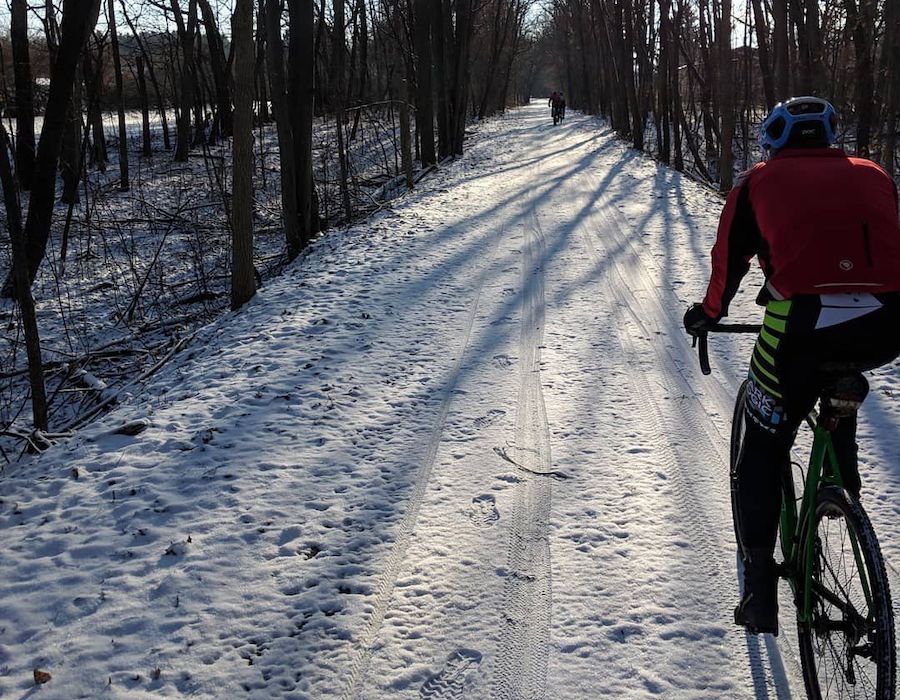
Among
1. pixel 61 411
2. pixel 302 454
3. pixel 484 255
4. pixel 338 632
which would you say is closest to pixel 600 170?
pixel 484 255

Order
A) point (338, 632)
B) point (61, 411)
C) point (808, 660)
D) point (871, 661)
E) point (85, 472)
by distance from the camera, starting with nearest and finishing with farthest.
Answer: point (871, 661) < point (808, 660) < point (338, 632) < point (85, 472) < point (61, 411)

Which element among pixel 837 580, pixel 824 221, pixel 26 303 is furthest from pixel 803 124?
pixel 26 303

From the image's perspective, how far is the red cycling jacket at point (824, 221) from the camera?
236 centimetres

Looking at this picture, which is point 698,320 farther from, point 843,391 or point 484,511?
point 484,511

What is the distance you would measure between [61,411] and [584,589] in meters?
6.80

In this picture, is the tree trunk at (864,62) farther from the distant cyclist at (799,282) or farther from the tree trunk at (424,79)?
the distant cyclist at (799,282)

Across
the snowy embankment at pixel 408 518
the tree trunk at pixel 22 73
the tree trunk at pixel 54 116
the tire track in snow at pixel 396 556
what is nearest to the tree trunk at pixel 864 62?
the snowy embankment at pixel 408 518

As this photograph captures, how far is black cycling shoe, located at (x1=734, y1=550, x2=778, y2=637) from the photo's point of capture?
274 cm

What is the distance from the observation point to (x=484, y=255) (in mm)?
10547

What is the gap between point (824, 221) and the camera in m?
2.41

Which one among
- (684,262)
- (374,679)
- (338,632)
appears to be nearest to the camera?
(374,679)

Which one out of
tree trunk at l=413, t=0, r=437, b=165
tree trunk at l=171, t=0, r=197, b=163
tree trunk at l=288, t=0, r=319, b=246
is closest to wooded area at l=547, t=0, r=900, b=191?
tree trunk at l=413, t=0, r=437, b=165

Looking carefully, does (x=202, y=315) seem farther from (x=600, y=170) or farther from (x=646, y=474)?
(x=600, y=170)

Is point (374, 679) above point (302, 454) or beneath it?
beneath
